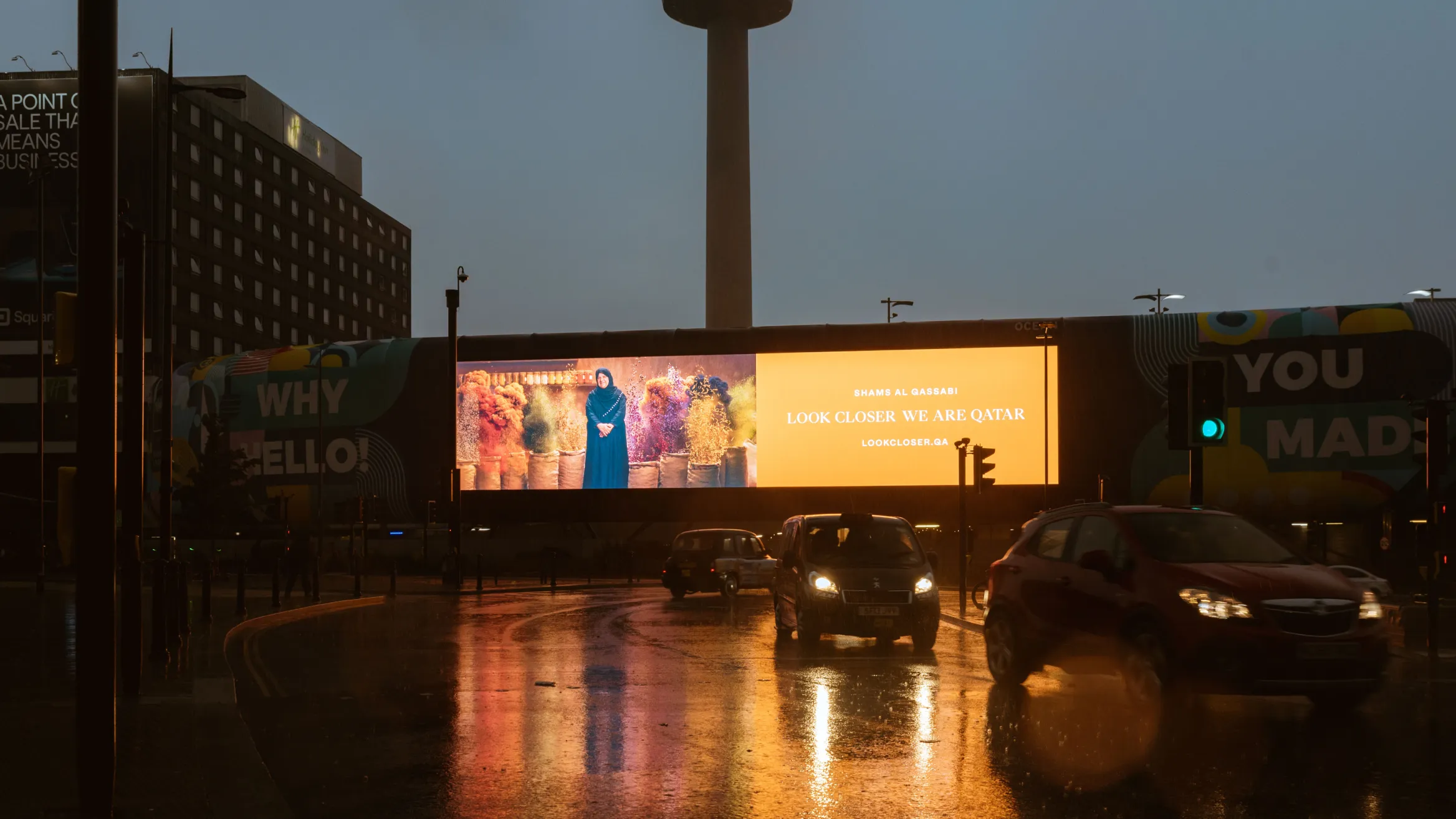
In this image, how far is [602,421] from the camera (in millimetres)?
62625

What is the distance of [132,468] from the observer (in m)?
13.4

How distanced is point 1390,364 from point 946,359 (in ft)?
57.3

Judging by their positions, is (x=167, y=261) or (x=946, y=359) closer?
(x=167, y=261)

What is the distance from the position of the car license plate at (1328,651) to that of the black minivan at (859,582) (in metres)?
7.16

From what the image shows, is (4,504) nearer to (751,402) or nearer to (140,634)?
(751,402)

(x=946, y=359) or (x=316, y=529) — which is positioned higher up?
(x=946, y=359)

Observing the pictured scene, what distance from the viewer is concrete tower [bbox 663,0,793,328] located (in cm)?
8075

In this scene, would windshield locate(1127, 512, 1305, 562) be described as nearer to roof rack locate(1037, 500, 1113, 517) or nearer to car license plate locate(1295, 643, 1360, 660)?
roof rack locate(1037, 500, 1113, 517)

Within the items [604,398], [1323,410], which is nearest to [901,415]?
[604,398]

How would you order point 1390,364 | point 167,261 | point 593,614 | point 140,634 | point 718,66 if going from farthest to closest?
point 718,66 < point 1390,364 < point 593,614 < point 167,261 < point 140,634

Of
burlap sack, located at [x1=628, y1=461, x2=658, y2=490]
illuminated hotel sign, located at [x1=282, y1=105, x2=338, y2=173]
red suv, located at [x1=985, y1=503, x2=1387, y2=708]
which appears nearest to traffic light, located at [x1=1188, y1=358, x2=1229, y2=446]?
red suv, located at [x1=985, y1=503, x2=1387, y2=708]

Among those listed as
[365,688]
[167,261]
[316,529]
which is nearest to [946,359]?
[316,529]

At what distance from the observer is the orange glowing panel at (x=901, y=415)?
58719 mm

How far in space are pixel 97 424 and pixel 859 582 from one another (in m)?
11.5
